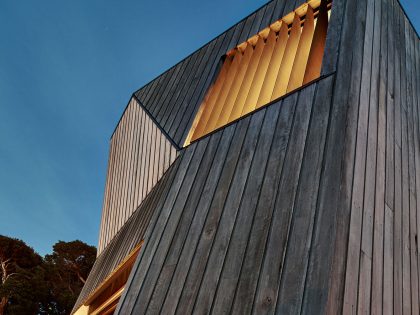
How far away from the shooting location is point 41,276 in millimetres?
19312

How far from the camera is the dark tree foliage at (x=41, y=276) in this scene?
17719 mm

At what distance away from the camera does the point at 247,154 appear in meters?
3.25

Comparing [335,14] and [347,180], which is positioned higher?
[335,14]

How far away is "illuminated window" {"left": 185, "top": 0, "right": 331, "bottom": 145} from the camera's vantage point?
4.12 metres

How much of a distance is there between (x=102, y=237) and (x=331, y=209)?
6888 mm

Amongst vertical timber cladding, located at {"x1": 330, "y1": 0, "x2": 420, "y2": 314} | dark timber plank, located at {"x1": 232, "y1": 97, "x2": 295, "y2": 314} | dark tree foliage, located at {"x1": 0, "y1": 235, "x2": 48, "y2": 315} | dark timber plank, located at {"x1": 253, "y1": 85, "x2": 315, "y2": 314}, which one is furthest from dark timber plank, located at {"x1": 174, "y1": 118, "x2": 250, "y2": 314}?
dark tree foliage, located at {"x1": 0, "y1": 235, "x2": 48, "y2": 315}

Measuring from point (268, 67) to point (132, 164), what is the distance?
3.35 meters

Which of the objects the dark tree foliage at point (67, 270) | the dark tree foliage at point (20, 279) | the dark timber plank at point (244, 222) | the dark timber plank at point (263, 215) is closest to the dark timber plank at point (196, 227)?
the dark timber plank at point (244, 222)

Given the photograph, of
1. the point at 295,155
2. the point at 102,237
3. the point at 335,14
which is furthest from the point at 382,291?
the point at 102,237

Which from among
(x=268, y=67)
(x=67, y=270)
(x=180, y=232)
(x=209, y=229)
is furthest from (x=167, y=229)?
(x=67, y=270)

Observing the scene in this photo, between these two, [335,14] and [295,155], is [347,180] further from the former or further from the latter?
[335,14]

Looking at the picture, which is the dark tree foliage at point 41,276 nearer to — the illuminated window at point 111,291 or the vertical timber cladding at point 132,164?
the vertical timber cladding at point 132,164

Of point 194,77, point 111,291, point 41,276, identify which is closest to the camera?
point 111,291

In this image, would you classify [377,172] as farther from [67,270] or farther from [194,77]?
[67,270]
